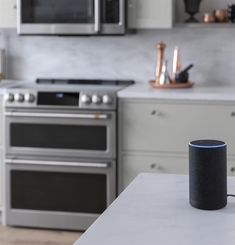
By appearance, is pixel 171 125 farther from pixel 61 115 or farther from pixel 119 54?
pixel 119 54

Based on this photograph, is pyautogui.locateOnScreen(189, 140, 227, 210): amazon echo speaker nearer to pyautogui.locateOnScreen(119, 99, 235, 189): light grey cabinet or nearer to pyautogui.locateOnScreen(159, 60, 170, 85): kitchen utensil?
pyautogui.locateOnScreen(119, 99, 235, 189): light grey cabinet

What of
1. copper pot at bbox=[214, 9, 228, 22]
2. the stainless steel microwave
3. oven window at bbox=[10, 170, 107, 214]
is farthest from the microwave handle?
oven window at bbox=[10, 170, 107, 214]

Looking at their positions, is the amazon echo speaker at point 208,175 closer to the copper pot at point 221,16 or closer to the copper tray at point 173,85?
the copper tray at point 173,85

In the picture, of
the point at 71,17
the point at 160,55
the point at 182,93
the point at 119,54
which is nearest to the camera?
the point at 182,93

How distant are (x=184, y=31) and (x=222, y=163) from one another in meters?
2.84

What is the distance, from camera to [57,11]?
12.9 feet

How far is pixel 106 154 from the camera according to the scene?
3.70 m

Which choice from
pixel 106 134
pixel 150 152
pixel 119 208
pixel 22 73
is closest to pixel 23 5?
pixel 22 73

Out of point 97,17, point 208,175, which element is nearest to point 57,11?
point 97,17

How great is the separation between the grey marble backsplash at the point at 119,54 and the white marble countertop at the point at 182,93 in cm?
35

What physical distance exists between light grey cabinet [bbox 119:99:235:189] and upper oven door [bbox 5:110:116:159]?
0.34 ft

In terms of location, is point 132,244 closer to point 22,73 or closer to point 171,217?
point 171,217

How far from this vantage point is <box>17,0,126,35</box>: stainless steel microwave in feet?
12.5

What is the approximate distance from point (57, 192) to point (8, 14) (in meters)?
1.29
